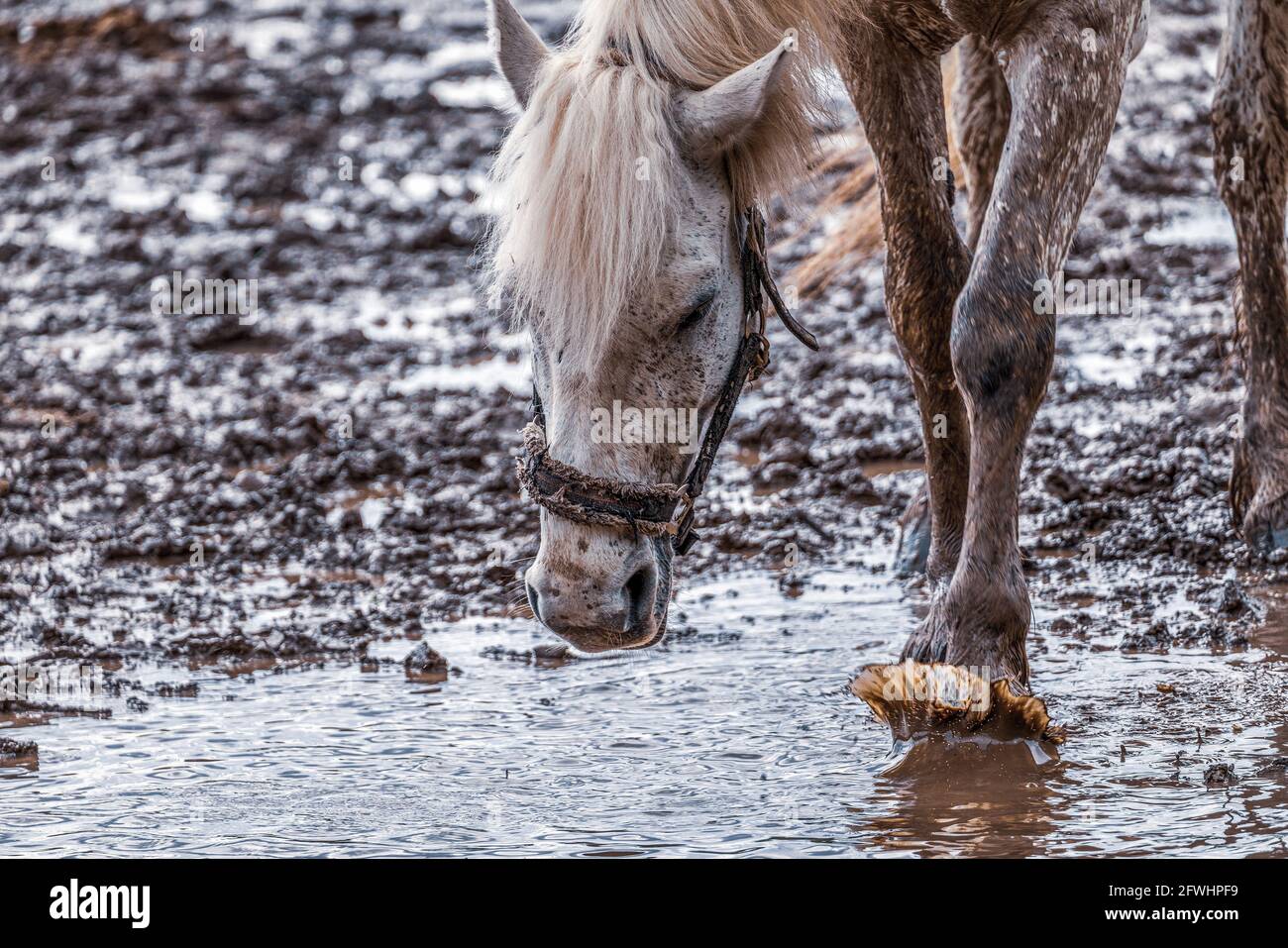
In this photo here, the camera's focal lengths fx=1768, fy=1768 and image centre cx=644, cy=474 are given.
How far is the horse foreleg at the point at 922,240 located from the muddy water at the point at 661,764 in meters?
0.42

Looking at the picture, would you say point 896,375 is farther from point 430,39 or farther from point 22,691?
point 430,39

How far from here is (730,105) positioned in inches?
135

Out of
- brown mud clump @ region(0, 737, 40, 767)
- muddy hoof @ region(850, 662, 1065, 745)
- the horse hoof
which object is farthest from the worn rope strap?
the horse hoof

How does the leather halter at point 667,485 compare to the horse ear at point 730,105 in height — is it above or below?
below

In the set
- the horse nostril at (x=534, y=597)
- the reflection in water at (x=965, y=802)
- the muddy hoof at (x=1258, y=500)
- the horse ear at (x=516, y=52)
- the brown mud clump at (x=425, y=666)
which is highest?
the horse ear at (x=516, y=52)

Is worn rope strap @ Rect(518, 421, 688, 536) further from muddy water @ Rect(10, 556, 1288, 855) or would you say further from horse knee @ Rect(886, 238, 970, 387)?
horse knee @ Rect(886, 238, 970, 387)

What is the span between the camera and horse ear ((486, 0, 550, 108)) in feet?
12.3

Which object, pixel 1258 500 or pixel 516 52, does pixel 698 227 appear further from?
pixel 1258 500

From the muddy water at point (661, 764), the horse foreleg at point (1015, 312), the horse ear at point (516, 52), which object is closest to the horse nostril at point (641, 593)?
the muddy water at point (661, 764)

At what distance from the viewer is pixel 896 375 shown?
7.23 metres

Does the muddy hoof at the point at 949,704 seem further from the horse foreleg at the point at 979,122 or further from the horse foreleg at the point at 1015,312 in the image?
the horse foreleg at the point at 979,122

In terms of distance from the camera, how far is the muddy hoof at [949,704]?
11.5 feet

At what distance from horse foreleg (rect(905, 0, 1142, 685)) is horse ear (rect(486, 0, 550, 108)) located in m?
1.02

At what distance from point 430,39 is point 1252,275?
10676mm
